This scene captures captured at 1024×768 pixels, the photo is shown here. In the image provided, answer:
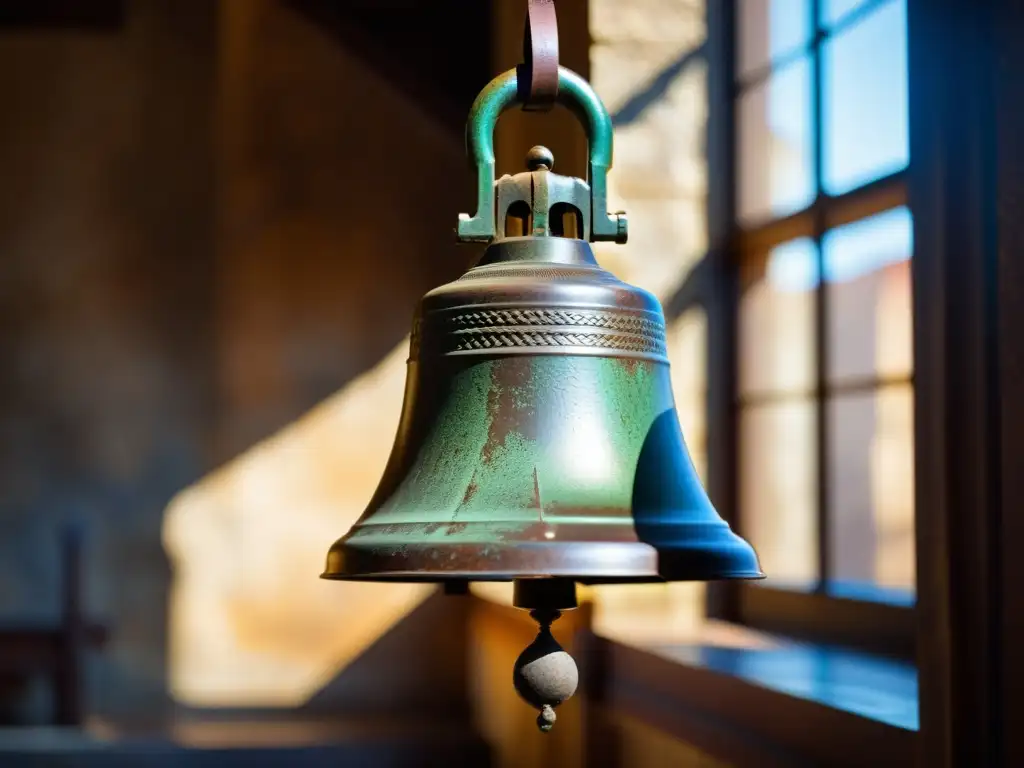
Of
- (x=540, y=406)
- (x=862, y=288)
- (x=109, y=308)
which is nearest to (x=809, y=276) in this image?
(x=862, y=288)

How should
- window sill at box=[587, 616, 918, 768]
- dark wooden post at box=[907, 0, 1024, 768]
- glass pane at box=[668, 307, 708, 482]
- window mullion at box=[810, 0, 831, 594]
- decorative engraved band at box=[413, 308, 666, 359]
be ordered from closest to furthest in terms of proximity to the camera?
1. decorative engraved band at box=[413, 308, 666, 359]
2. dark wooden post at box=[907, 0, 1024, 768]
3. window sill at box=[587, 616, 918, 768]
4. window mullion at box=[810, 0, 831, 594]
5. glass pane at box=[668, 307, 708, 482]

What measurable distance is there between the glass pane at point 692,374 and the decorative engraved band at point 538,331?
171 centimetres

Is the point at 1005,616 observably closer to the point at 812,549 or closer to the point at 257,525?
the point at 812,549

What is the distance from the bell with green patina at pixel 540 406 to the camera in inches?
46.4

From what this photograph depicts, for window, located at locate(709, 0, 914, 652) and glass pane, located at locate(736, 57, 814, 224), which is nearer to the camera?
window, located at locate(709, 0, 914, 652)

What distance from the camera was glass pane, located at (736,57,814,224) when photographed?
2.77 metres

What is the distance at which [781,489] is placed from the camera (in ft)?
9.57

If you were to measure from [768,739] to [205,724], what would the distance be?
3057mm

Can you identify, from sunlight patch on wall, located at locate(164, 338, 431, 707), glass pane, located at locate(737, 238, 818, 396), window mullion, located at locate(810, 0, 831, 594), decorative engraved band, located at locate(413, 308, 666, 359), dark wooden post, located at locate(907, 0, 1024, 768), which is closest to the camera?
decorative engraved band, located at locate(413, 308, 666, 359)

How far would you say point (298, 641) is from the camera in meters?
4.93

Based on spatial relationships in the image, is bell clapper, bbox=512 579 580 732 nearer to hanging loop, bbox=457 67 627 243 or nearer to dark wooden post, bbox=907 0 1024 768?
hanging loop, bbox=457 67 627 243

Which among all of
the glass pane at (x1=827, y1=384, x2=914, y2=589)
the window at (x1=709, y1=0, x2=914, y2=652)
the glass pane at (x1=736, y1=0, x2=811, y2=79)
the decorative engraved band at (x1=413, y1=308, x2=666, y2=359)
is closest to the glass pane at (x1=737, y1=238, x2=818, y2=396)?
the window at (x1=709, y1=0, x2=914, y2=652)

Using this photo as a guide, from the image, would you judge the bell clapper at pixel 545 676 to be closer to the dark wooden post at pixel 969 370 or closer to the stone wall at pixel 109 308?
the dark wooden post at pixel 969 370

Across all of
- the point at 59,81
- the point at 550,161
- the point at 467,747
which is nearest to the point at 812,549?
the point at 550,161
